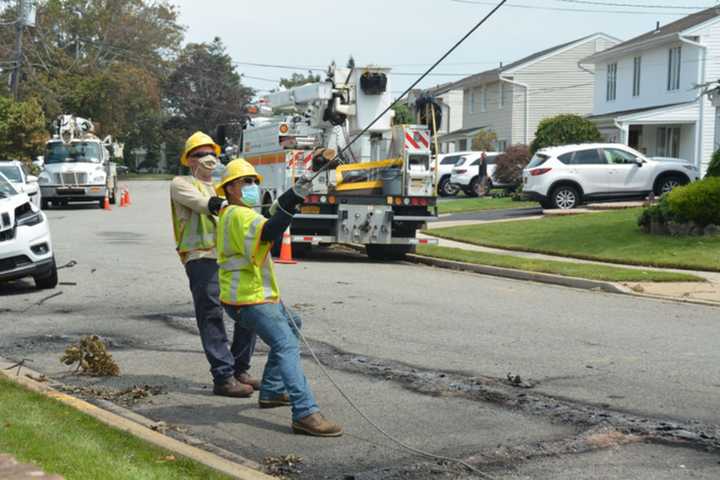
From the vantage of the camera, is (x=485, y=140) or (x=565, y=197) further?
(x=485, y=140)

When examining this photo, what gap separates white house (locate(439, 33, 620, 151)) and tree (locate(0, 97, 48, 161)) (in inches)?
901

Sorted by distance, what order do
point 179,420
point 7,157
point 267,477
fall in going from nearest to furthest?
1. point 267,477
2. point 179,420
3. point 7,157

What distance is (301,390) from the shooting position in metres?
6.06

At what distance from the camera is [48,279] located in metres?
12.7

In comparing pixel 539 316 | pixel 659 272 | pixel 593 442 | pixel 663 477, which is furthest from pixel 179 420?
pixel 659 272

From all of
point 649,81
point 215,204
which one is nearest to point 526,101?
point 649,81

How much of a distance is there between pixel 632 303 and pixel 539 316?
6.49 ft

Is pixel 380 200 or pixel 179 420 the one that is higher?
pixel 380 200

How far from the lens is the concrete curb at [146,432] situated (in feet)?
17.2

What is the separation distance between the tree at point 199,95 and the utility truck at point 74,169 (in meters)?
50.5

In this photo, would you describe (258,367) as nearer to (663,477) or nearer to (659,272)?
(663,477)

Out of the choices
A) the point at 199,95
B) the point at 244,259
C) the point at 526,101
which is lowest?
the point at 244,259

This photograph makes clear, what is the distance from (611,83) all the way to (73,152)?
22.4 m

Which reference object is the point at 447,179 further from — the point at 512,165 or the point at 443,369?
the point at 443,369
